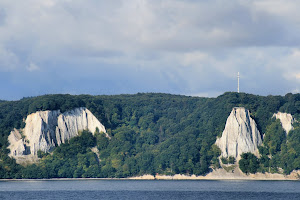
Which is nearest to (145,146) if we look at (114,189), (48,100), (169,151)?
(169,151)

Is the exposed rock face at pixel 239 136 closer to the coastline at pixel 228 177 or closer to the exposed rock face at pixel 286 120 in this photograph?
the coastline at pixel 228 177

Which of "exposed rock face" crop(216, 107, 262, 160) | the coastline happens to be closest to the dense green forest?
the coastline

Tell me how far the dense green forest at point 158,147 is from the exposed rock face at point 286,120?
127 centimetres

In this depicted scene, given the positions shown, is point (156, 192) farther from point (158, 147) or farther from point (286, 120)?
point (286, 120)

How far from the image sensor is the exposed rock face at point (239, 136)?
172875 mm

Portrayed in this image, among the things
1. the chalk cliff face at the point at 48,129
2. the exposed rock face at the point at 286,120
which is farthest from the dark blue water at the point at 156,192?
the chalk cliff face at the point at 48,129

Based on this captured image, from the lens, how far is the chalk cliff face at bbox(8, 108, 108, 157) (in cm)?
17575

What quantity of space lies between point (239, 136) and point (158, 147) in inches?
962

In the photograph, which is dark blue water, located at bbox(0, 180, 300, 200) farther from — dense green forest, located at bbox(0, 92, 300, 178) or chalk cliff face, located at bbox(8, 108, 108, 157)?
chalk cliff face, located at bbox(8, 108, 108, 157)

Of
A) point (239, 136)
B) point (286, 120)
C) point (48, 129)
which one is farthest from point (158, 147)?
point (286, 120)

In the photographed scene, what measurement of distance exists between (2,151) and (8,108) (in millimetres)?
20140

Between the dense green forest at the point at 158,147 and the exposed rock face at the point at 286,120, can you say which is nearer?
the dense green forest at the point at 158,147

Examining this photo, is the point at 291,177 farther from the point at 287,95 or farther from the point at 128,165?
the point at 128,165

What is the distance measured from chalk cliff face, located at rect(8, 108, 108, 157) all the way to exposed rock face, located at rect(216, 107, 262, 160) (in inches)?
1482
